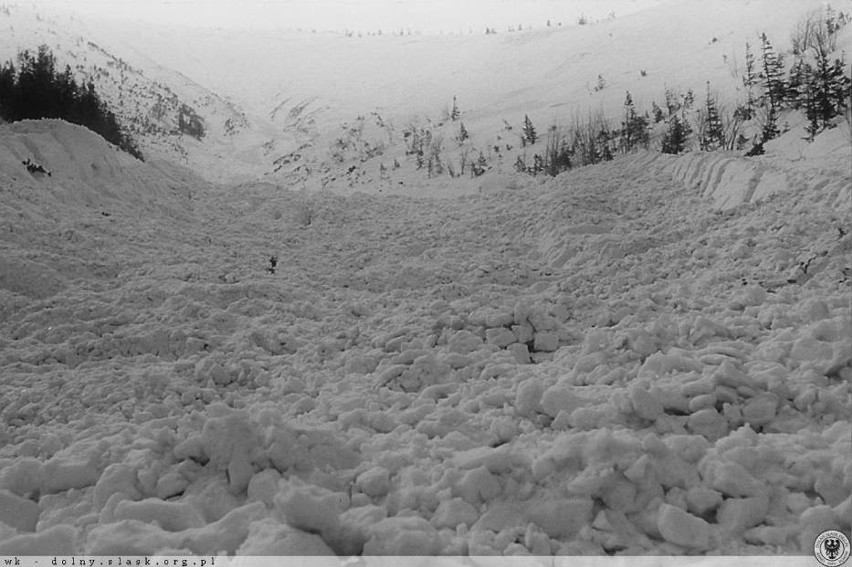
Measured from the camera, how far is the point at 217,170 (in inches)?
501

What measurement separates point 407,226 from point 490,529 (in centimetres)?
443

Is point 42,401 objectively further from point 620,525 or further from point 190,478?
point 620,525

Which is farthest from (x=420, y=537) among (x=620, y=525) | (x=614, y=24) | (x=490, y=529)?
(x=614, y=24)

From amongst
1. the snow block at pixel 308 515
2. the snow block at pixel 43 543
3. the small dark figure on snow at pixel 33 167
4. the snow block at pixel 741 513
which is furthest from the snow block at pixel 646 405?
the small dark figure on snow at pixel 33 167

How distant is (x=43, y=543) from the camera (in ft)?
5.68

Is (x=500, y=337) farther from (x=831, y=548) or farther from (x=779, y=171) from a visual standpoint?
(x=779, y=171)

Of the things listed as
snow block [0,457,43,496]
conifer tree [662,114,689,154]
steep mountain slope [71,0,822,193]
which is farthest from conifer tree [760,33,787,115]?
snow block [0,457,43,496]

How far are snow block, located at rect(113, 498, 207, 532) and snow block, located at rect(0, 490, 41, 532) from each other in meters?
0.35

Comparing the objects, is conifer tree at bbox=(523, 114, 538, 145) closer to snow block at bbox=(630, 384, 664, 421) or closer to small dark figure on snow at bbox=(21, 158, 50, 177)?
small dark figure on snow at bbox=(21, 158, 50, 177)

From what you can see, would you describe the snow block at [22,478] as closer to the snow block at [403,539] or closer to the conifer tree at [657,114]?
the snow block at [403,539]

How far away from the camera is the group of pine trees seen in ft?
24.8

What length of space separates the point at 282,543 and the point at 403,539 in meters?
0.32

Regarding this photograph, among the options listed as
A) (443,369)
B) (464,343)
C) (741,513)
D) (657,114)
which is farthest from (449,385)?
(657,114)

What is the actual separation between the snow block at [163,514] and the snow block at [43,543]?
136 mm
